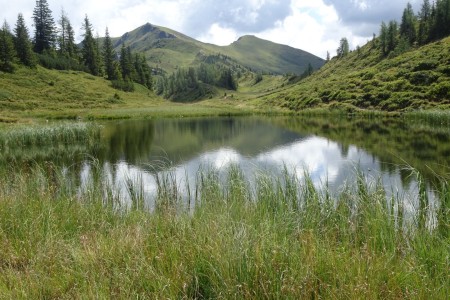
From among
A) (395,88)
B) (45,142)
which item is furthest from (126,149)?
(395,88)

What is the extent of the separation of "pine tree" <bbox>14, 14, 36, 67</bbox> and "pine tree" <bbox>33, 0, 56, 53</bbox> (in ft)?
55.3

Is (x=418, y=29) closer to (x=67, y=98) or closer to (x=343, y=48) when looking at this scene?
(x=343, y=48)

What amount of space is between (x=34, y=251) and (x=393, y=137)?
39198 millimetres

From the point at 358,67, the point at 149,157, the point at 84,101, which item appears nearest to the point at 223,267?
the point at 149,157

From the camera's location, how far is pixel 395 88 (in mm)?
82625

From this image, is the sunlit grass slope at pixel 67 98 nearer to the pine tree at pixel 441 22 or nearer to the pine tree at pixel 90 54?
the pine tree at pixel 90 54

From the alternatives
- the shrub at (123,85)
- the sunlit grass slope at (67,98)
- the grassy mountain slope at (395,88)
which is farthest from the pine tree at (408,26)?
the shrub at (123,85)

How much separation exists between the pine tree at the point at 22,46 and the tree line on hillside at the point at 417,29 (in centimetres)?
11933

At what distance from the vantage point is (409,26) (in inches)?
5404

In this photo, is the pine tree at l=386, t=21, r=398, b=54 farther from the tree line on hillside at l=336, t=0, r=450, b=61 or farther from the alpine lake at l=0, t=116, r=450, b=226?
the alpine lake at l=0, t=116, r=450, b=226

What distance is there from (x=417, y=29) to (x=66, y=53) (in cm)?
13675

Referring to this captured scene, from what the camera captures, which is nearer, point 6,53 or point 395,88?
point 395,88

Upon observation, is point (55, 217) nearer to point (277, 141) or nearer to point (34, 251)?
point (34, 251)

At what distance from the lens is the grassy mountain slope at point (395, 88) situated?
7331cm
